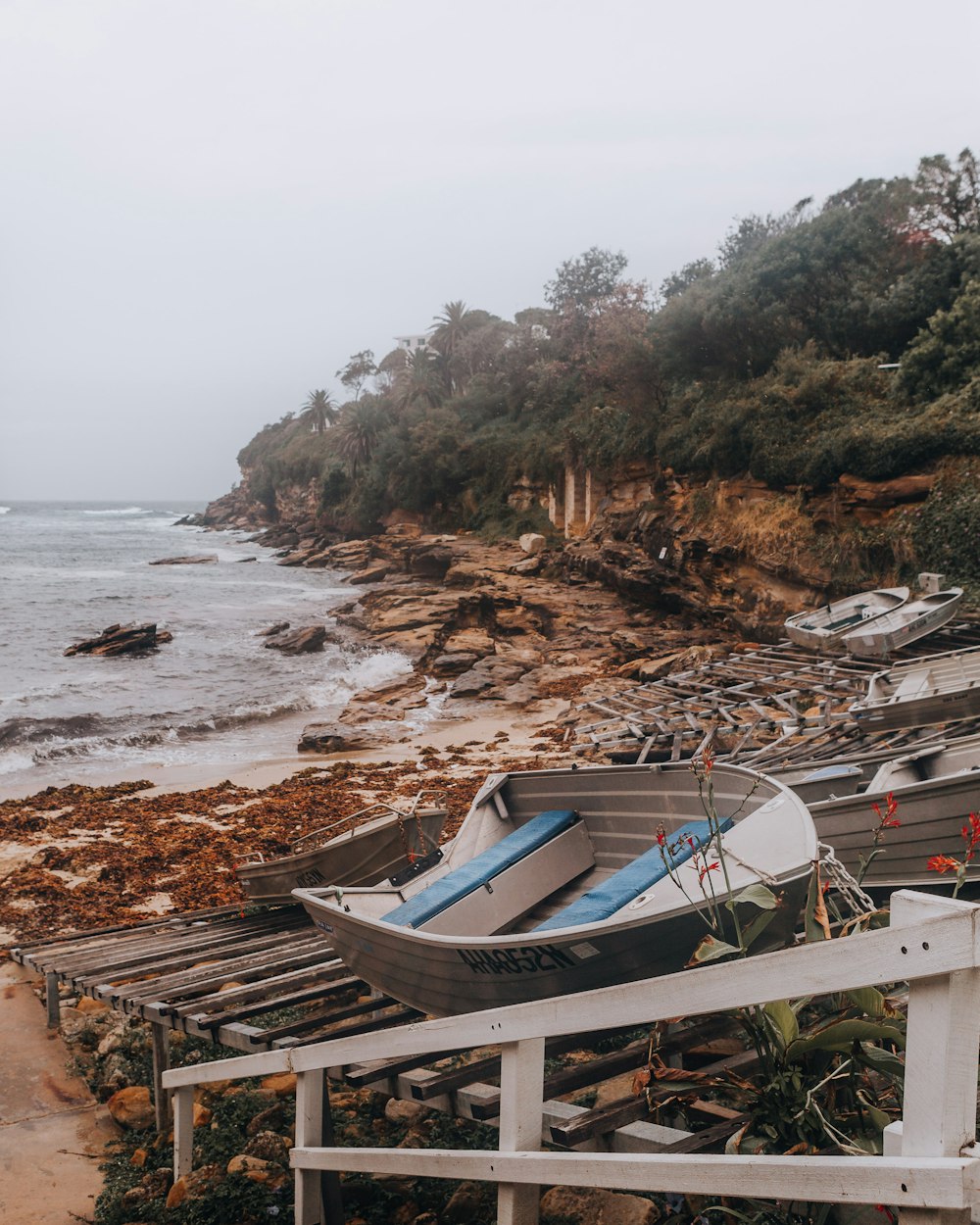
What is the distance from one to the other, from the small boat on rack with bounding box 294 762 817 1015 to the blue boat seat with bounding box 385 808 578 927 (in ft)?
0.04

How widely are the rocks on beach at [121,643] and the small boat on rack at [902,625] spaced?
850 inches

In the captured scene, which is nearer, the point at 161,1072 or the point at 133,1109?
the point at 161,1072

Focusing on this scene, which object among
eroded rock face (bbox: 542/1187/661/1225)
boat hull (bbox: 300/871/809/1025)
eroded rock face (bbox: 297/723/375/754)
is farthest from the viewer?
eroded rock face (bbox: 297/723/375/754)

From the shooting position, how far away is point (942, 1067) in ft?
6.84

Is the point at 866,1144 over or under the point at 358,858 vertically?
over

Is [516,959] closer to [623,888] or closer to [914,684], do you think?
[623,888]

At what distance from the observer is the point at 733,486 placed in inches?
1002

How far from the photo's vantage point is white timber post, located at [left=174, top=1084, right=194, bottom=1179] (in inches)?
193

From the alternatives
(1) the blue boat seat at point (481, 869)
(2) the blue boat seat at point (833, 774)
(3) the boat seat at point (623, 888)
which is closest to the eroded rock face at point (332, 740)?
(2) the blue boat seat at point (833, 774)

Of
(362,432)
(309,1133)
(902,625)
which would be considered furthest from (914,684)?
(362,432)

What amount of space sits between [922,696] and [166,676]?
20.4 m

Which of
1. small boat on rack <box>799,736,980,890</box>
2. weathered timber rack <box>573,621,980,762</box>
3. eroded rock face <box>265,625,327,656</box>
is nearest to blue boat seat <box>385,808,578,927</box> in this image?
small boat on rack <box>799,736,980,890</box>

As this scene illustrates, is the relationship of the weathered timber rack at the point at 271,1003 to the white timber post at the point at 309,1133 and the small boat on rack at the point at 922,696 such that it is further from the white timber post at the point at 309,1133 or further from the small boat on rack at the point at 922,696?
the small boat on rack at the point at 922,696

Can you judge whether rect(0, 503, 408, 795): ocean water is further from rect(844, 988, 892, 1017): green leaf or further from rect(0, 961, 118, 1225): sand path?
rect(844, 988, 892, 1017): green leaf
